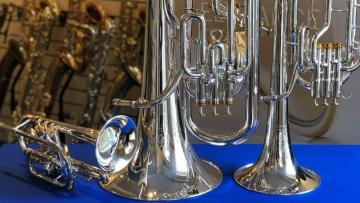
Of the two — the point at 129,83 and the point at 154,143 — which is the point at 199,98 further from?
the point at 129,83

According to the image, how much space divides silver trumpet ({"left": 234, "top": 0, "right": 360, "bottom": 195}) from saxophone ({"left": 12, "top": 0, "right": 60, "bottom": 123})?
1.08 m

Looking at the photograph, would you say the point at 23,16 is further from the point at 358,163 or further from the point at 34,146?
the point at 358,163

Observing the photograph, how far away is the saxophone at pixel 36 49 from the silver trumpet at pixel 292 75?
108 centimetres

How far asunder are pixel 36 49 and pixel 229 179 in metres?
1.14

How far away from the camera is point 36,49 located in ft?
6.37

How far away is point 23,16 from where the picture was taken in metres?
1.98

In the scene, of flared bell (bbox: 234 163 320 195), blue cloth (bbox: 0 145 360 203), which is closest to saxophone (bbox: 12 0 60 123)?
blue cloth (bbox: 0 145 360 203)

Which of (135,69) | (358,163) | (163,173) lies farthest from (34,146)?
(358,163)

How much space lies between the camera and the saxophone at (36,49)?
6.23 ft

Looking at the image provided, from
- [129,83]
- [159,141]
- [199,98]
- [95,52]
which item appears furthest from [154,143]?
[95,52]

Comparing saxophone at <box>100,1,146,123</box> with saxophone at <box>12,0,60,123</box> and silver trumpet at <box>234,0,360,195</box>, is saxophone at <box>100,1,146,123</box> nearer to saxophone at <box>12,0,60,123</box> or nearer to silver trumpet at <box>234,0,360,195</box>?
saxophone at <box>12,0,60,123</box>

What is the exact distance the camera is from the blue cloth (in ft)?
3.13

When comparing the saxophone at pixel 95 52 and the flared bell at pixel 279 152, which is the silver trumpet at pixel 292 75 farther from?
the saxophone at pixel 95 52

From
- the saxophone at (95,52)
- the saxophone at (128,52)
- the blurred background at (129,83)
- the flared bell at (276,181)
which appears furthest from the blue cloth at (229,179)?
the saxophone at (95,52)
